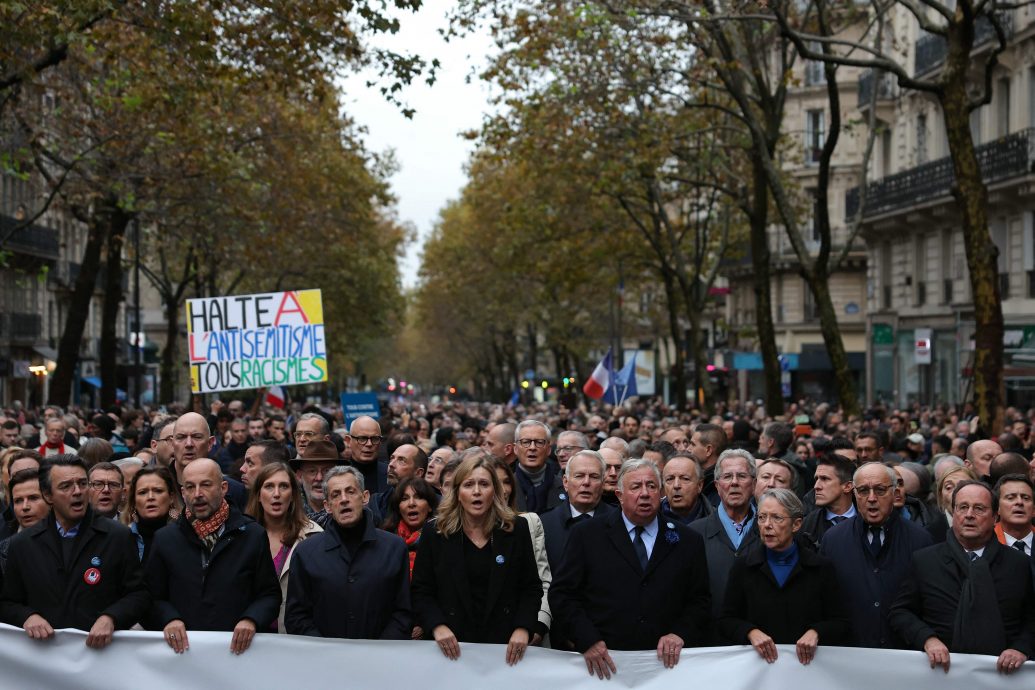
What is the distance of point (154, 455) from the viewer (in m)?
12.6

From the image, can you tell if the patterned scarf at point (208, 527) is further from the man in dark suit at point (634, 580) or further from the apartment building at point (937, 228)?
the apartment building at point (937, 228)

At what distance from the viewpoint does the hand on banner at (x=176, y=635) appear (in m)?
7.83

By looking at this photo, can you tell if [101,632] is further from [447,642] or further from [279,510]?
[447,642]

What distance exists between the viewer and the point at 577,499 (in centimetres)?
917

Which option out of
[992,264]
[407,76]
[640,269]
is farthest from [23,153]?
[640,269]

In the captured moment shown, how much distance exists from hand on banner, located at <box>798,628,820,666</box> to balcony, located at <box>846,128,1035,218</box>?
26188mm

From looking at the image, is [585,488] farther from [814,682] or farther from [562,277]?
[562,277]

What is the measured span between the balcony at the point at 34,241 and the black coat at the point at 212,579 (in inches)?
1792

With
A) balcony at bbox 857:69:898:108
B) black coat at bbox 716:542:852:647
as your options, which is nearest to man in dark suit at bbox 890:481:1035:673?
black coat at bbox 716:542:852:647

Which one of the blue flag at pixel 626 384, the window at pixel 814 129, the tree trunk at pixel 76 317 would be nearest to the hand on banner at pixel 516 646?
the tree trunk at pixel 76 317

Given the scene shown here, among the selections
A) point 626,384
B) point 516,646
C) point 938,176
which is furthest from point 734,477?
point 938,176

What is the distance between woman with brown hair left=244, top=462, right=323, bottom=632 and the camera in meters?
8.70

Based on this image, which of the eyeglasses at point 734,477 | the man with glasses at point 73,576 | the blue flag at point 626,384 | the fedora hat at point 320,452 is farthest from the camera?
the blue flag at point 626,384

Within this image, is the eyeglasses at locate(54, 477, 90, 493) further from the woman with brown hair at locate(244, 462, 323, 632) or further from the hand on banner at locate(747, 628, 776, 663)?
the hand on banner at locate(747, 628, 776, 663)
